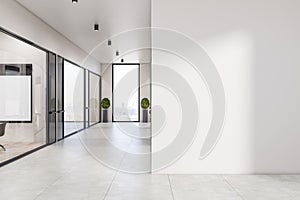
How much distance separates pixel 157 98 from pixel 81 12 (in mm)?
3113

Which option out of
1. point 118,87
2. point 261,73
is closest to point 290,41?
point 261,73

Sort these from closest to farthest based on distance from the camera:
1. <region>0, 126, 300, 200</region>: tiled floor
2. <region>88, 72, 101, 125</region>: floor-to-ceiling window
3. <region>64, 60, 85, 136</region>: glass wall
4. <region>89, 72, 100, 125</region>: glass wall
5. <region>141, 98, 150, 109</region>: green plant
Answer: <region>0, 126, 300, 200</region>: tiled floor, <region>64, 60, 85, 136</region>: glass wall, <region>88, 72, 101, 125</region>: floor-to-ceiling window, <region>89, 72, 100, 125</region>: glass wall, <region>141, 98, 150, 109</region>: green plant

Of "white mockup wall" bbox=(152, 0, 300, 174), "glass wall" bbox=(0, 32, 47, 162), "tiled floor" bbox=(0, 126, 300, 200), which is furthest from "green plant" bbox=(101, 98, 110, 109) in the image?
"white mockup wall" bbox=(152, 0, 300, 174)

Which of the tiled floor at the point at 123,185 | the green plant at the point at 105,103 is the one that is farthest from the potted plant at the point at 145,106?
the tiled floor at the point at 123,185

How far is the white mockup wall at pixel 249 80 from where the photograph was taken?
461 centimetres

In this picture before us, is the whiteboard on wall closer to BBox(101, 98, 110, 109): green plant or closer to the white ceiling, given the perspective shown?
the white ceiling

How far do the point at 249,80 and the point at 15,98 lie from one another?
12.5 feet

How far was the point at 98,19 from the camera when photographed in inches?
287

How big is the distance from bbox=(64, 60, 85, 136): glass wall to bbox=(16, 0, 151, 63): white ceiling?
90cm

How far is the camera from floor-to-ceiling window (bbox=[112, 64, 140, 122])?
52.1 feet

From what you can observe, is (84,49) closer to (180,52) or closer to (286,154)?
(180,52)

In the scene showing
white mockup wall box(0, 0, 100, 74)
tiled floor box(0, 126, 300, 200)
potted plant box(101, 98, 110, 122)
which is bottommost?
tiled floor box(0, 126, 300, 200)

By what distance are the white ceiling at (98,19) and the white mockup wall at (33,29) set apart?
132 millimetres

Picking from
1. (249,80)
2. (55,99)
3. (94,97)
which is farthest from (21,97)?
(94,97)
